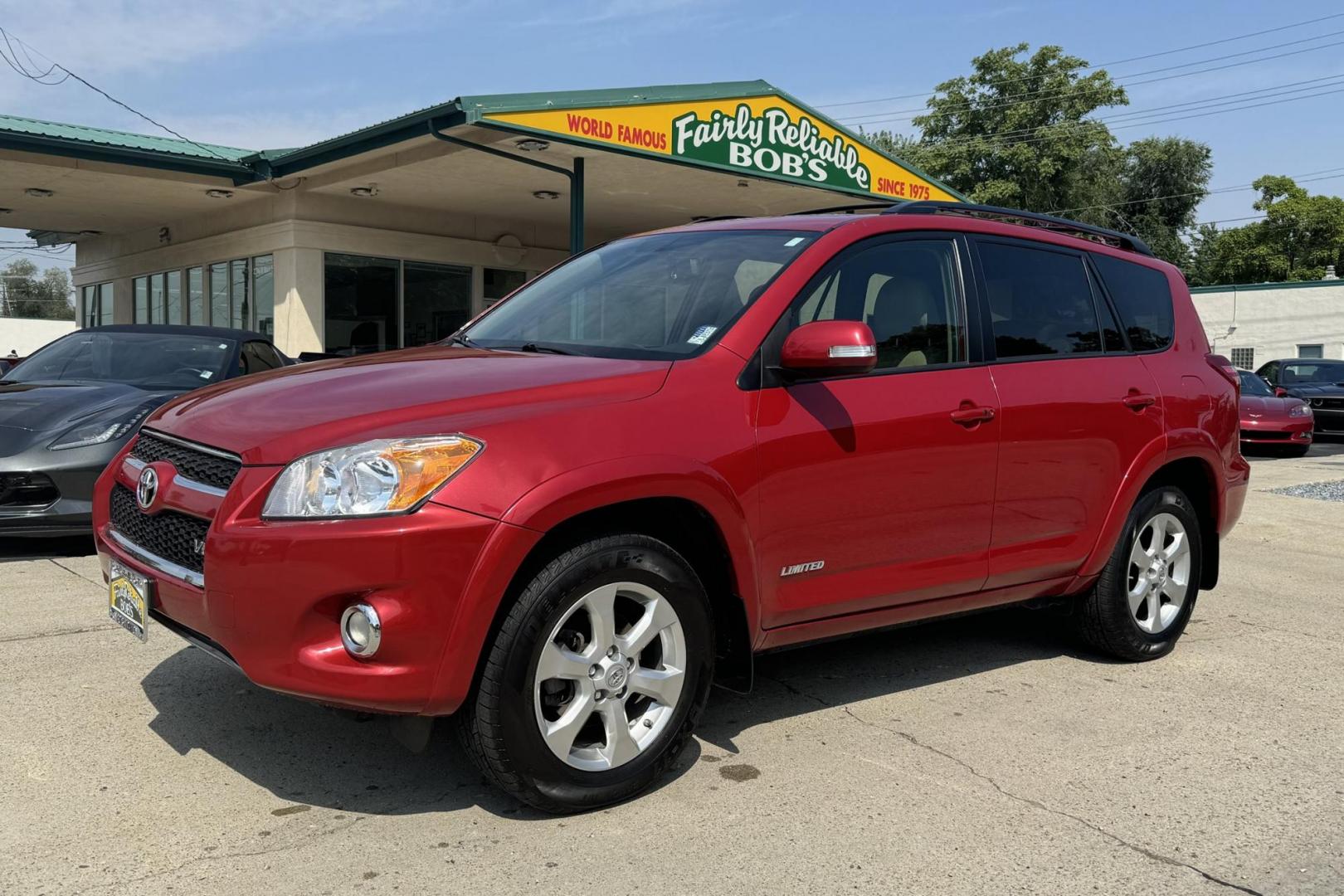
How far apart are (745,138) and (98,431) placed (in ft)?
31.3

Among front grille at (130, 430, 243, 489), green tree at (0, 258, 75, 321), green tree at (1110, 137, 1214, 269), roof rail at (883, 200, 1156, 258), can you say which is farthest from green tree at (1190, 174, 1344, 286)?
green tree at (0, 258, 75, 321)

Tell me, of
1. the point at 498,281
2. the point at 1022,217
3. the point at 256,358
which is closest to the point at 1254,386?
the point at 498,281

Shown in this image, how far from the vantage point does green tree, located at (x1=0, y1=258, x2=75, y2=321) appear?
113 metres

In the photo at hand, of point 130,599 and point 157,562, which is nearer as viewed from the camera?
point 157,562

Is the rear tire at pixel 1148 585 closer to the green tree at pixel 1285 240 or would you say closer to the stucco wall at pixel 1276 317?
the stucco wall at pixel 1276 317

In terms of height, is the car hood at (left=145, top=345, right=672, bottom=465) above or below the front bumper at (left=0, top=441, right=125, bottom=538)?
above

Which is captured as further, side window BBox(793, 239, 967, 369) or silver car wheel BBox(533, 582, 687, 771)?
side window BBox(793, 239, 967, 369)

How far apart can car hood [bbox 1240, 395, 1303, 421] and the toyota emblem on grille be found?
16.8 m

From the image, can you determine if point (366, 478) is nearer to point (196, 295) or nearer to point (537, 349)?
point (537, 349)

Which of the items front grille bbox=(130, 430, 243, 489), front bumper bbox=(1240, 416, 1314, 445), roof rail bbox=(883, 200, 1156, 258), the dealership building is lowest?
front bumper bbox=(1240, 416, 1314, 445)

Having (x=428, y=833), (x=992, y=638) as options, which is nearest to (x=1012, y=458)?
(x=992, y=638)

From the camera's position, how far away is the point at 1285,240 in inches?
1957

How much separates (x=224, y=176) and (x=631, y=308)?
13.6 meters

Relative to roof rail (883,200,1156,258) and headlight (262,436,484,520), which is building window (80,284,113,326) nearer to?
roof rail (883,200,1156,258)
